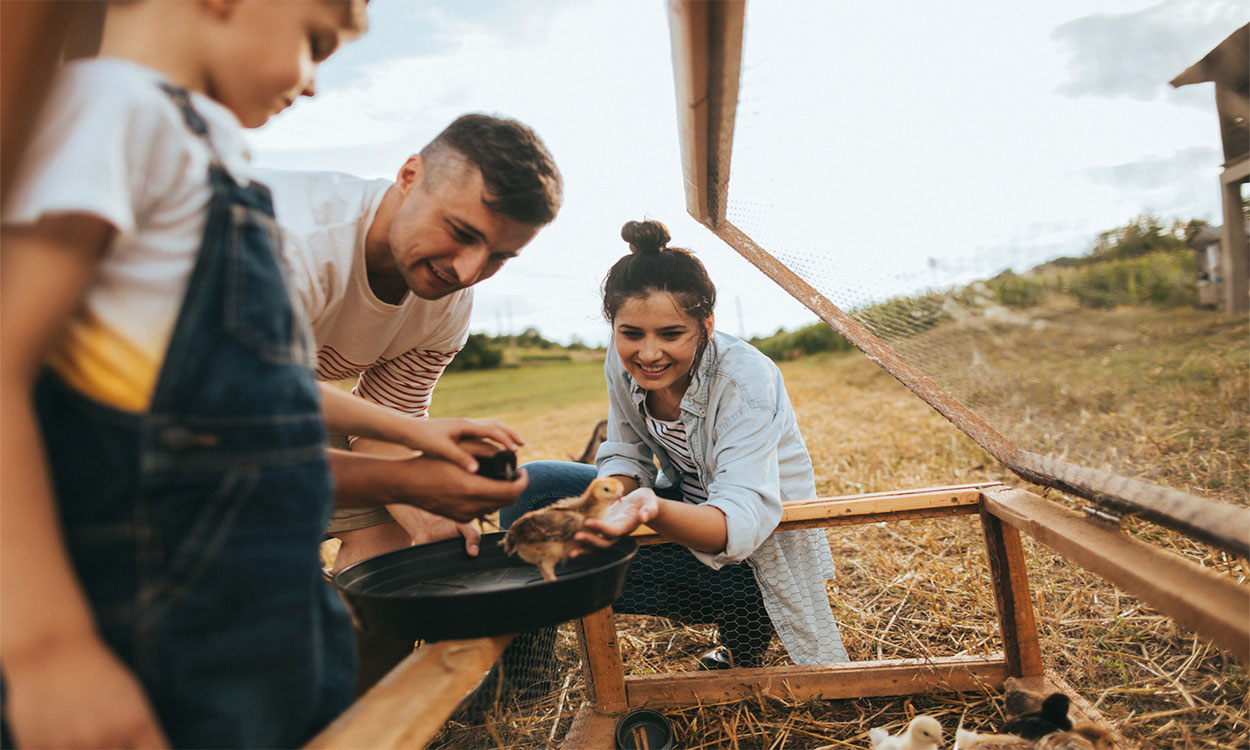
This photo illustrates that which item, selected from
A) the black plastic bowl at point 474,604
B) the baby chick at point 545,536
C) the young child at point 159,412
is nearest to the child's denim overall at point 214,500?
the young child at point 159,412

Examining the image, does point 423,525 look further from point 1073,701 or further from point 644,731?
point 1073,701

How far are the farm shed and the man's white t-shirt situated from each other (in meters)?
1.34

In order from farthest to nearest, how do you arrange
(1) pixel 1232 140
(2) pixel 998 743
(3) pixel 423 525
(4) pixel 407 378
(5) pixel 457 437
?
1. (4) pixel 407 378
2. (3) pixel 423 525
3. (2) pixel 998 743
4. (5) pixel 457 437
5. (1) pixel 1232 140

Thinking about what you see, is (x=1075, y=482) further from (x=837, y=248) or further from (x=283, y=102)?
(x=283, y=102)

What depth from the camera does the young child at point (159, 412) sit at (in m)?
0.53

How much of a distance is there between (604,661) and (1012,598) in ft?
3.34

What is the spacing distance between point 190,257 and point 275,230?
10cm

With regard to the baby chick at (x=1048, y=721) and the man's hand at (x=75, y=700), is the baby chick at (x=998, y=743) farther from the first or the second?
the man's hand at (x=75, y=700)

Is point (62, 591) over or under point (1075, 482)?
over

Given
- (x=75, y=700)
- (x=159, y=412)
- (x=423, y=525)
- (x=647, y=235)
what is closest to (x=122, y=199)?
(x=159, y=412)

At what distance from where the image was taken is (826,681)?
1.81m

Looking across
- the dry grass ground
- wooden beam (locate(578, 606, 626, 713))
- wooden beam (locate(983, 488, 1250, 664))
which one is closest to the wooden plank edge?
wooden beam (locate(983, 488, 1250, 664))

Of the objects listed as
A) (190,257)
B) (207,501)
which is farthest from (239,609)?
(190,257)

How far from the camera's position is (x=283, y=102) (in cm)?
78
